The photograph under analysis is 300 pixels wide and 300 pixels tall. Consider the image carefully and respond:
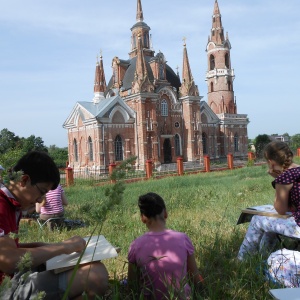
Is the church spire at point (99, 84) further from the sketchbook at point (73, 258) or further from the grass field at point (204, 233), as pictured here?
the sketchbook at point (73, 258)

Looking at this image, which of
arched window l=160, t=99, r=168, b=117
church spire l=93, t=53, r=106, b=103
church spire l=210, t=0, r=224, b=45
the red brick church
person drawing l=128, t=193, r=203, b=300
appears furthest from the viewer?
church spire l=210, t=0, r=224, b=45

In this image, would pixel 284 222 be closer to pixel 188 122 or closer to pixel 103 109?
pixel 103 109

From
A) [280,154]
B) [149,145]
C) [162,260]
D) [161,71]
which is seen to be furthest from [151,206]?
[161,71]

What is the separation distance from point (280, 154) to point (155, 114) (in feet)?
81.1

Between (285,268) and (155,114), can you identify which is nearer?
(285,268)

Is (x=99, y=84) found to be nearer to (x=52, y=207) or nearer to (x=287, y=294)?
(x=52, y=207)

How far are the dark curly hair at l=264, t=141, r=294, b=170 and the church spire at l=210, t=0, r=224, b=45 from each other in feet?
111

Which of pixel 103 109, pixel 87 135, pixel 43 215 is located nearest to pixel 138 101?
pixel 103 109

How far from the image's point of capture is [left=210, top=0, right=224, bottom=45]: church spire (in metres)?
35.0

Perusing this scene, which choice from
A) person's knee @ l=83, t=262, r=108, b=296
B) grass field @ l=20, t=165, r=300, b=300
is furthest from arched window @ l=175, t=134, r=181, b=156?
person's knee @ l=83, t=262, r=108, b=296

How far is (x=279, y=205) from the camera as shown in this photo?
307 cm

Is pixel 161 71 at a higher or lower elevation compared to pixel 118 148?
higher

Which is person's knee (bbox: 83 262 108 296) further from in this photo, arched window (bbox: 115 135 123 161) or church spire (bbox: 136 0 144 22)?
church spire (bbox: 136 0 144 22)

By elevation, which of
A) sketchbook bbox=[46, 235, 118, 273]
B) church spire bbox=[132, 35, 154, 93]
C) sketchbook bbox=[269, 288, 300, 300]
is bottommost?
sketchbook bbox=[269, 288, 300, 300]
